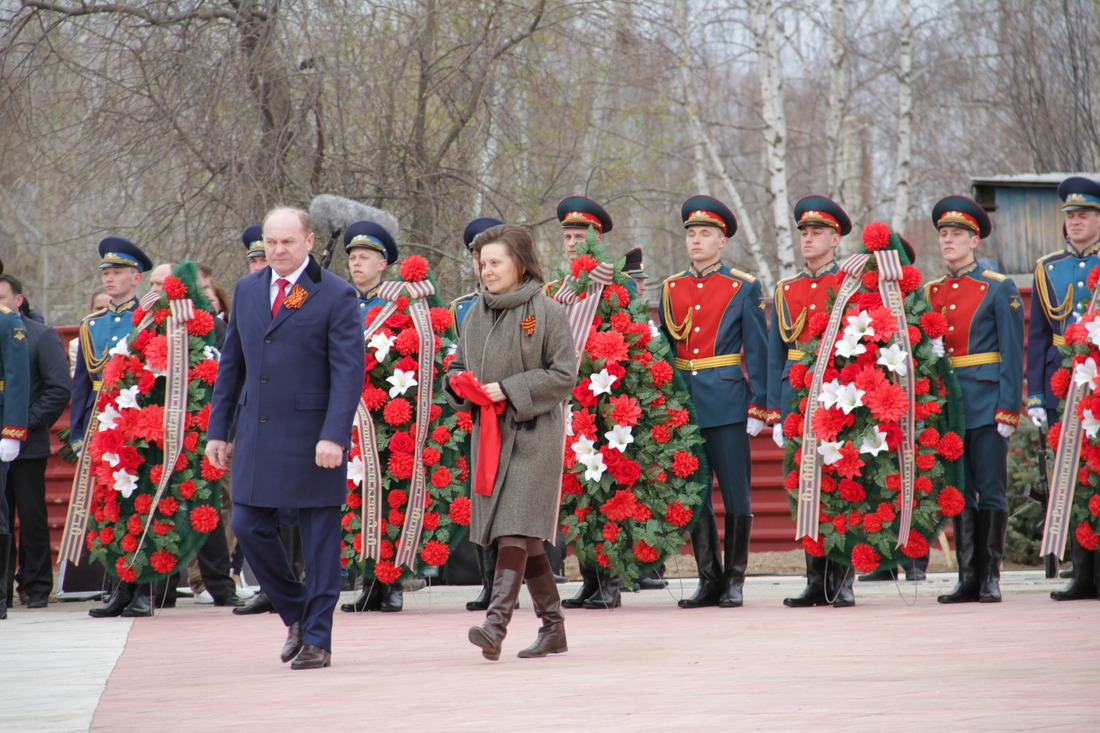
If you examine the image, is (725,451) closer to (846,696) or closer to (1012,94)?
(846,696)

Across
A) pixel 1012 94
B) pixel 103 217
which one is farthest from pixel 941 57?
pixel 103 217

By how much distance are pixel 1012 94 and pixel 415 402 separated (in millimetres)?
17301

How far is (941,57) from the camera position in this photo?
24.5 metres

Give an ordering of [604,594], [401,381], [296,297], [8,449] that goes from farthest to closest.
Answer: [8,449]
[401,381]
[604,594]
[296,297]

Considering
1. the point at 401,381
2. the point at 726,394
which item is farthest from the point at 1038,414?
the point at 401,381

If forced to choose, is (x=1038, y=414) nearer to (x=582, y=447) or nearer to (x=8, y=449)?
(x=582, y=447)

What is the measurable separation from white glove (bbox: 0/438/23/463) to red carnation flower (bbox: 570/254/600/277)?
3.87 m

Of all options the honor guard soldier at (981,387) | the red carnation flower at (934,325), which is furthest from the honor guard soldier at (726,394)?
the honor guard soldier at (981,387)

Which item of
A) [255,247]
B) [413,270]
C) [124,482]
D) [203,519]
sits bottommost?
[203,519]

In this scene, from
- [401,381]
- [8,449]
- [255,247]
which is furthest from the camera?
[255,247]

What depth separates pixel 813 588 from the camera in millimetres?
8211

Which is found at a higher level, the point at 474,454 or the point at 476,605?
the point at 474,454

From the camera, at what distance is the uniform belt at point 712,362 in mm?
8359

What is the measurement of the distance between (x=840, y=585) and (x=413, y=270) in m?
3.26
